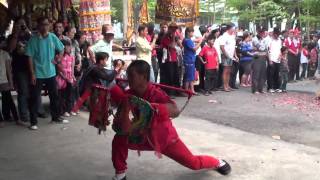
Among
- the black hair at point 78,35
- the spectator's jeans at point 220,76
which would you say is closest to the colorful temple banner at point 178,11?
the black hair at point 78,35

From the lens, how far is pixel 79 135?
7465 mm

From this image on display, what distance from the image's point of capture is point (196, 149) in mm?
6625

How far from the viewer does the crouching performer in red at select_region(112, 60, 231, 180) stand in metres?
4.67

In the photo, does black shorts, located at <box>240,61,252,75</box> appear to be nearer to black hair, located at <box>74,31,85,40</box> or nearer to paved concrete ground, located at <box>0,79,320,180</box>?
paved concrete ground, located at <box>0,79,320,180</box>

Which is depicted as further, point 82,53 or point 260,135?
point 82,53

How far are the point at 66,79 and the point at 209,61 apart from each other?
474 cm

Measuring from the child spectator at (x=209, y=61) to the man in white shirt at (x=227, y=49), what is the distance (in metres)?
0.42

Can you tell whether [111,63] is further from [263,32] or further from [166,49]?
[263,32]

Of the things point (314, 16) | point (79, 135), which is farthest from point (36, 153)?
point (314, 16)

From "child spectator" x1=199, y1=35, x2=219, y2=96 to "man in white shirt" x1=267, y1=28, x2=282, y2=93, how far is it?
4.92 ft

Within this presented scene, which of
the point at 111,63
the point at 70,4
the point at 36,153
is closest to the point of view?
the point at 36,153

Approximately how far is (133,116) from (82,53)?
538 cm

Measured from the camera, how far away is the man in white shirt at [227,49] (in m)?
13.1

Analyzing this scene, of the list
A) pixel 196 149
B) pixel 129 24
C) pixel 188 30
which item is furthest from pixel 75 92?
pixel 129 24
